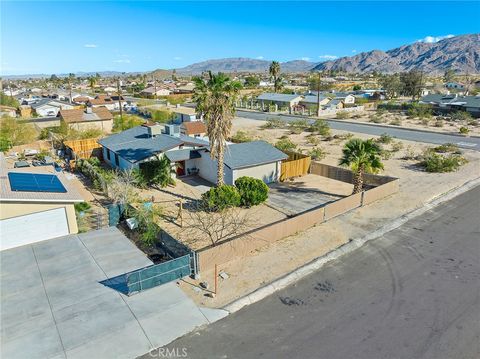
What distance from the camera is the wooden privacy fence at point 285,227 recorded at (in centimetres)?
1597

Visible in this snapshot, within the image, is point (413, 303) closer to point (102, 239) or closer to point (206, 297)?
point (206, 297)

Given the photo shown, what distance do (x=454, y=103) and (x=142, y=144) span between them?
6428 centimetres

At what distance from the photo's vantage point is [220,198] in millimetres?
22312

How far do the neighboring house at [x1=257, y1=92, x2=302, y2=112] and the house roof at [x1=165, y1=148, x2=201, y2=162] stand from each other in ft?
169

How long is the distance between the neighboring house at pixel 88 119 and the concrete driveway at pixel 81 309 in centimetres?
3592

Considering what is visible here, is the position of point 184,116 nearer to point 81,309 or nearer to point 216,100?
point 216,100

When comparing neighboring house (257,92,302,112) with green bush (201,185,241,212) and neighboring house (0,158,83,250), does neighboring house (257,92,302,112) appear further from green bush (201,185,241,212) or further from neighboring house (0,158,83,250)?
neighboring house (0,158,83,250)

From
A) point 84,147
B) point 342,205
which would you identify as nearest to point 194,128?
point 84,147

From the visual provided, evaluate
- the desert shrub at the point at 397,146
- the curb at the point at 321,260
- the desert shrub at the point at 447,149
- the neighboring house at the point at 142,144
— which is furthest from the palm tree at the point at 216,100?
the desert shrub at the point at 447,149

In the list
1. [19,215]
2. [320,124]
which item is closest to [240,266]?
[19,215]

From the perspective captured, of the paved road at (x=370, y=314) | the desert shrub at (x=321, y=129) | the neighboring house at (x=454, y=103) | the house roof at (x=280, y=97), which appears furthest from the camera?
the house roof at (x=280, y=97)

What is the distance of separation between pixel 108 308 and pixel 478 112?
241 ft

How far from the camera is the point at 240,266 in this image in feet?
53.4

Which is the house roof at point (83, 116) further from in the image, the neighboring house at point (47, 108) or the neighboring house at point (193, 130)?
the neighboring house at point (47, 108)
